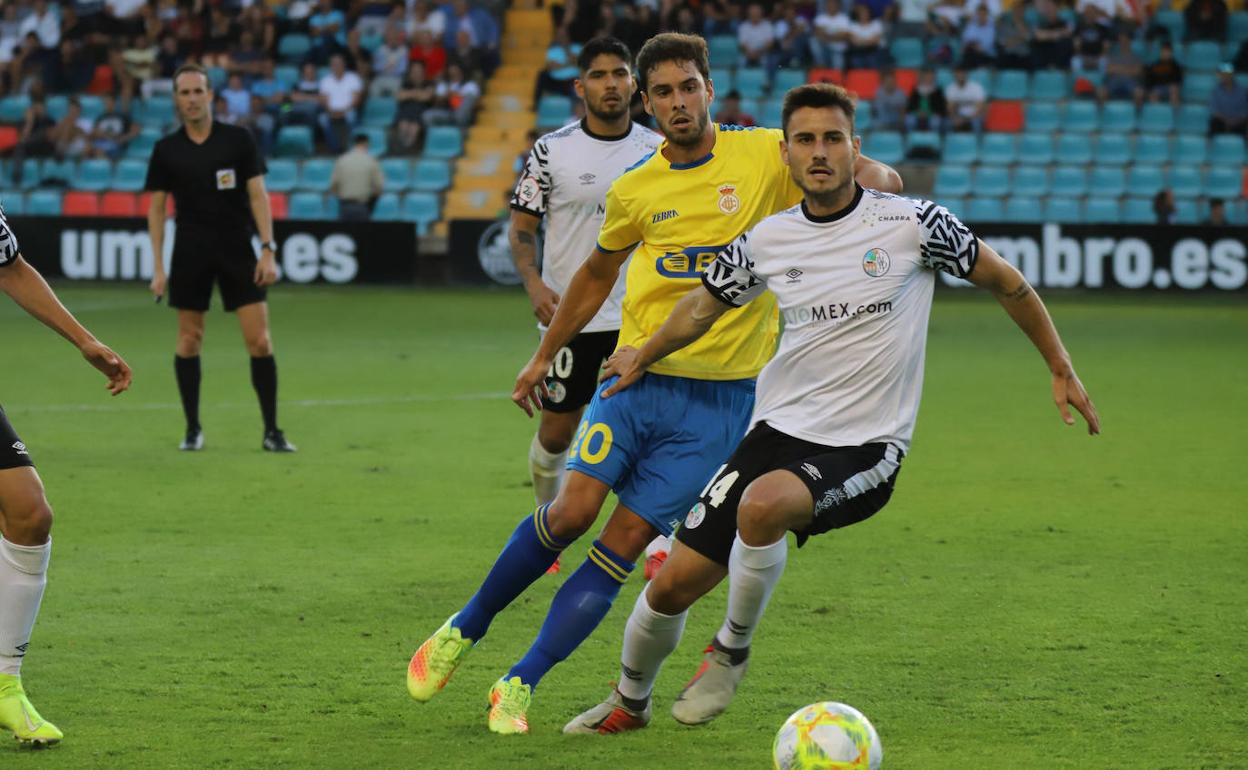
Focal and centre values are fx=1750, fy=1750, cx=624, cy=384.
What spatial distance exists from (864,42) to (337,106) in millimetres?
7734

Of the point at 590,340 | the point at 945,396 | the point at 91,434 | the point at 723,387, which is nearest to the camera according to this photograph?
the point at 723,387

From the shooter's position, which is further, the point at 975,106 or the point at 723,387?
the point at 975,106

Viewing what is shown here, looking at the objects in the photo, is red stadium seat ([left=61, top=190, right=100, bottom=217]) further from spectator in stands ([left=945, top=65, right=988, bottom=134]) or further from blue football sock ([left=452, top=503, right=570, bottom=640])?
blue football sock ([left=452, top=503, right=570, bottom=640])

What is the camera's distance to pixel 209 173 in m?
10.6

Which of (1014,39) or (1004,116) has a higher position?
(1014,39)

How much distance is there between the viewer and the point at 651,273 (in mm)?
5543

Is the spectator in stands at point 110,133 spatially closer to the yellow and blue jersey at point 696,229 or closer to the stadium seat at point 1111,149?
the stadium seat at point 1111,149

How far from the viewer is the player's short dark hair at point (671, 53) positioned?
552cm

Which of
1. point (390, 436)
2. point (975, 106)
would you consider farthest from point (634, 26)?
point (390, 436)

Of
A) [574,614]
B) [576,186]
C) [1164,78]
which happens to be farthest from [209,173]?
[1164,78]

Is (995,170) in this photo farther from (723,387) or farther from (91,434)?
(723,387)

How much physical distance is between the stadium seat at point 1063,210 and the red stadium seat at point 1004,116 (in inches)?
63.4

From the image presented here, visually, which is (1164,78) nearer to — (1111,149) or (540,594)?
(1111,149)

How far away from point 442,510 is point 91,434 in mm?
3507
